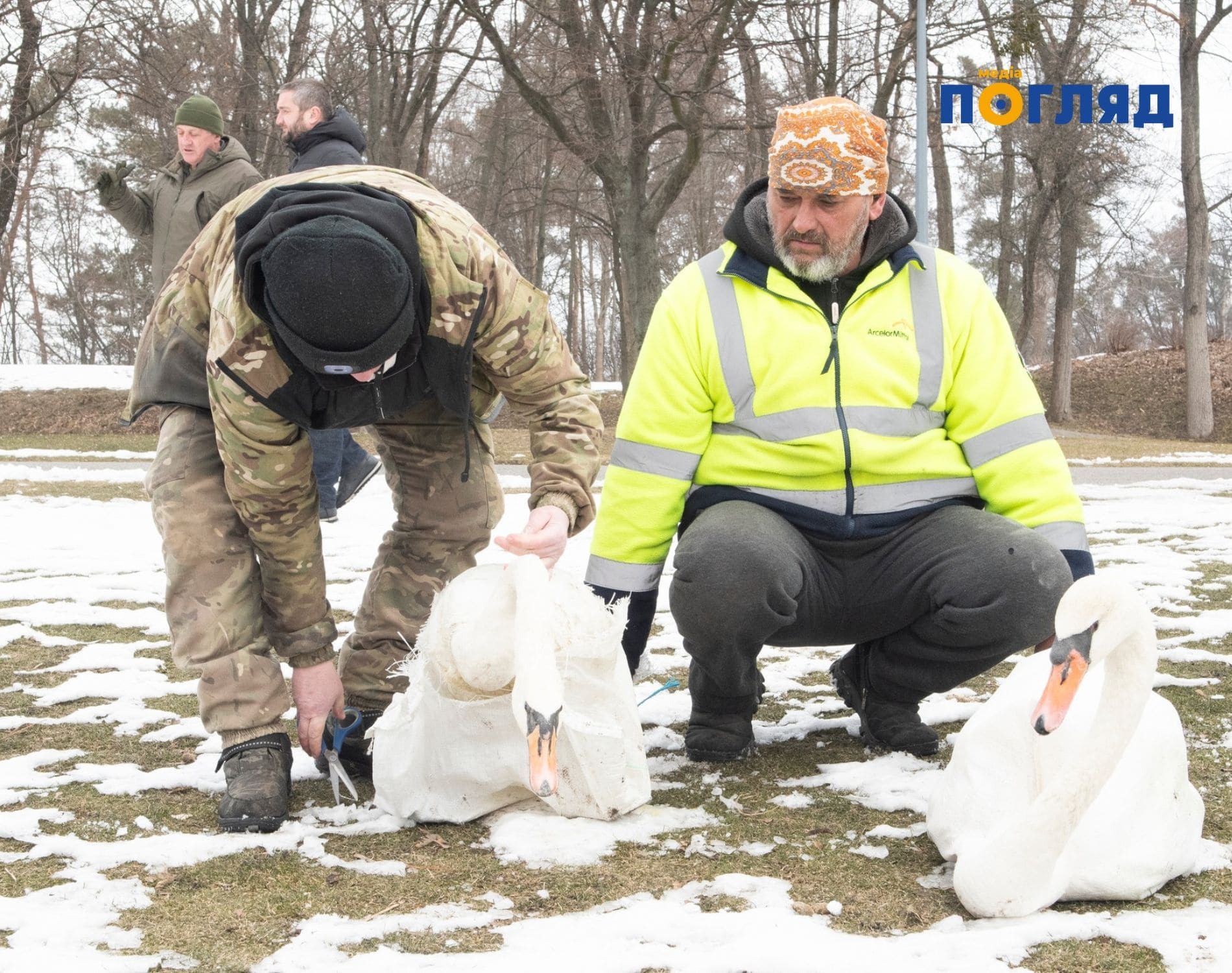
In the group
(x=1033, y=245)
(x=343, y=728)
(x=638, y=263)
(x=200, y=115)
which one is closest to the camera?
(x=343, y=728)

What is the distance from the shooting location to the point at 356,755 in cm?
334

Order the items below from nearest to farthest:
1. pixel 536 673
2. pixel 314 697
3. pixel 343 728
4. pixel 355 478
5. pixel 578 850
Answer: pixel 536 673 → pixel 578 850 → pixel 314 697 → pixel 343 728 → pixel 355 478

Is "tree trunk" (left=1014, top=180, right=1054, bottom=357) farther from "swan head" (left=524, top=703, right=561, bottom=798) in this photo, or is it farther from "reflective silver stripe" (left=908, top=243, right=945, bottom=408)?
"swan head" (left=524, top=703, right=561, bottom=798)

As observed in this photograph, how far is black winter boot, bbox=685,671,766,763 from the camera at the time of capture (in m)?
3.38

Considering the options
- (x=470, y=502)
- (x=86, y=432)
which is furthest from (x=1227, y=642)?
(x=86, y=432)

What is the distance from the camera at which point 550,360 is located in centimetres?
310

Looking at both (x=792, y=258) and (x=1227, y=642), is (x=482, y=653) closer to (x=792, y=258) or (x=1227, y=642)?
(x=792, y=258)

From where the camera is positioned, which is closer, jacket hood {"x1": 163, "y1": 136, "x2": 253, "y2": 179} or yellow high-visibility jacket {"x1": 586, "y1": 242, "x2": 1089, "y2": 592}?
yellow high-visibility jacket {"x1": 586, "y1": 242, "x2": 1089, "y2": 592}

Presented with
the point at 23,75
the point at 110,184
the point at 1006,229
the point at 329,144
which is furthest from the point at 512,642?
the point at 1006,229

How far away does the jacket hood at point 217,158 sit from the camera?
8.09 meters

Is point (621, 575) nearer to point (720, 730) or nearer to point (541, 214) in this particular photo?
point (720, 730)

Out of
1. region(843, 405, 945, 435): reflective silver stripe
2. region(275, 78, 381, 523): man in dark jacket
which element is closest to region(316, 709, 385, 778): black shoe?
region(843, 405, 945, 435): reflective silver stripe

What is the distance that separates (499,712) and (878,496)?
46.2 inches

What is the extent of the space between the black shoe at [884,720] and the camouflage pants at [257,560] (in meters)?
1.15
